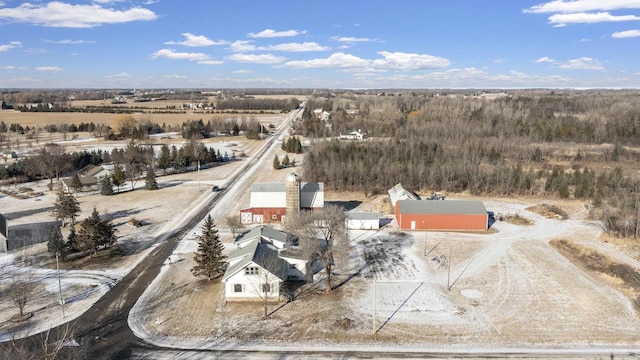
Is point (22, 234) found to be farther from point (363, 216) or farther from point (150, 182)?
point (363, 216)

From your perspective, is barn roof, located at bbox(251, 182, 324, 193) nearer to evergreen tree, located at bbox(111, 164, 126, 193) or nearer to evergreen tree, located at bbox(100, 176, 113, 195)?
evergreen tree, located at bbox(100, 176, 113, 195)

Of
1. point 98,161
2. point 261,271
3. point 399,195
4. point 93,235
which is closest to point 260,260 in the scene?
point 261,271

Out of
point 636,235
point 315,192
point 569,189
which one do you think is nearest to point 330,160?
point 315,192

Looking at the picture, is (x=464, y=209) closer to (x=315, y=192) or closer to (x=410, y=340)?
(x=315, y=192)

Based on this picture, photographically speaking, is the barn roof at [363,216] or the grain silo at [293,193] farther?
the barn roof at [363,216]

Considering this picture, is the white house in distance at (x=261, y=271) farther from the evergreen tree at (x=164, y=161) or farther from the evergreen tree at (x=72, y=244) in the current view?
the evergreen tree at (x=164, y=161)

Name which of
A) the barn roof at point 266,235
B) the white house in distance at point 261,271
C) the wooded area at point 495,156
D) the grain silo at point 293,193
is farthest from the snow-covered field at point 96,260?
the wooded area at point 495,156
